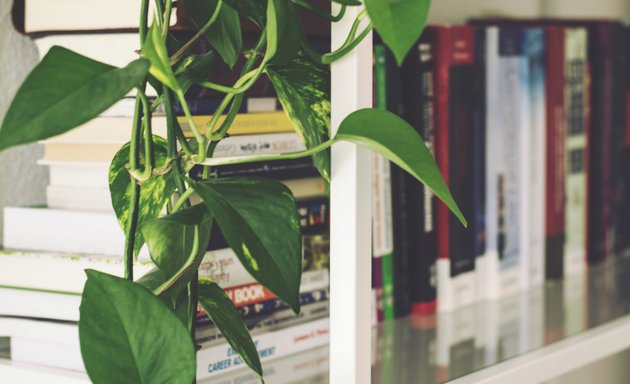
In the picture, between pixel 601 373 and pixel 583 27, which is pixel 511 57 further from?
pixel 601 373

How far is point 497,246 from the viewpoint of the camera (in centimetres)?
116

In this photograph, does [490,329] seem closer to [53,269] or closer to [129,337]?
[53,269]

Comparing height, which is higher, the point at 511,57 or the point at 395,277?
the point at 511,57

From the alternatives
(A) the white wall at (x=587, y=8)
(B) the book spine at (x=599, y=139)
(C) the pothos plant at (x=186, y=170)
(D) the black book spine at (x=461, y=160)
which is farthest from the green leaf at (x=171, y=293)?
(A) the white wall at (x=587, y=8)

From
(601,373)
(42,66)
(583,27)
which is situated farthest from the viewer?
(601,373)

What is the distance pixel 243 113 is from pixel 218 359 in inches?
8.2

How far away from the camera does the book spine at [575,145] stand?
1271mm

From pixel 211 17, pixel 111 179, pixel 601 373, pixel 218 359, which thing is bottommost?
pixel 601 373

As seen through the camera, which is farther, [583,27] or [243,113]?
[583,27]

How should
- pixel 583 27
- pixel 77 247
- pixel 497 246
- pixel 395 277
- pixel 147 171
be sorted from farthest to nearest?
1. pixel 583 27
2. pixel 497 246
3. pixel 395 277
4. pixel 77 247
5. pixel 147 171

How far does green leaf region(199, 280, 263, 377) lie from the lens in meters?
0.60

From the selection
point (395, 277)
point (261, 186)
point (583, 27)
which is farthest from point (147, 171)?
point (583, 27)

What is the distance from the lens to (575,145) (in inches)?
50.5

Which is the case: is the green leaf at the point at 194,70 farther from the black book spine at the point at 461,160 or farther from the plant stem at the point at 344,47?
the black book spine at the point at 461,160
